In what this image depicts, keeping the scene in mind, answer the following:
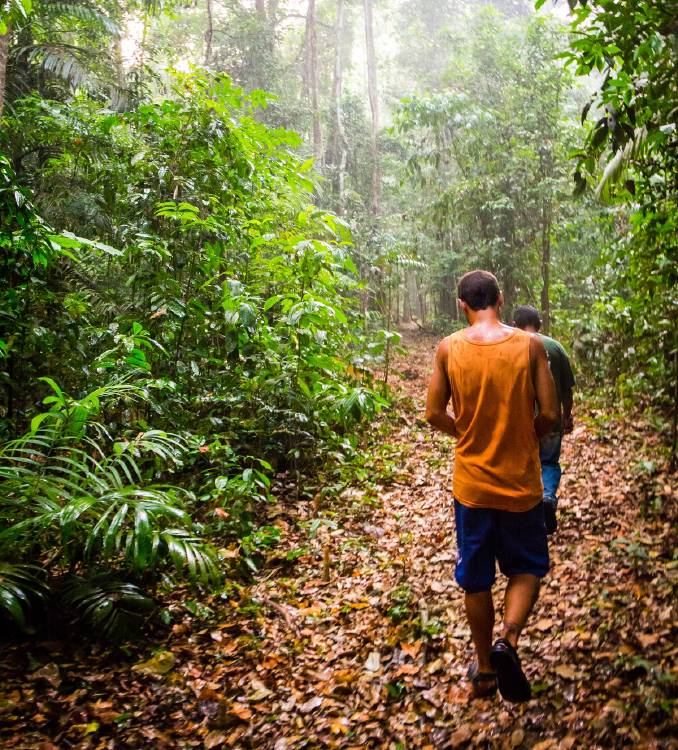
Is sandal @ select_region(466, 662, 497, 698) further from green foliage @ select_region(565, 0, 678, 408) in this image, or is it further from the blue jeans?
green foliage @ select_region(565, 0, 678, 408)

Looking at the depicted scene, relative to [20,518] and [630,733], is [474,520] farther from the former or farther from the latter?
[20,518]

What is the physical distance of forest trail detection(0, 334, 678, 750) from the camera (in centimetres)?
279

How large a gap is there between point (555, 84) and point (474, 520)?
13.6 m

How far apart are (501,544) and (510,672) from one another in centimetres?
57

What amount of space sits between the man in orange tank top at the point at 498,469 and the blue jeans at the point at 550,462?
1.66m

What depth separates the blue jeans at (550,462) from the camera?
14.0 ft

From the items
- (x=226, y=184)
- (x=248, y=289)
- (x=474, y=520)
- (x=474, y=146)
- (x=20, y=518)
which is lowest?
(x=20, y=518)

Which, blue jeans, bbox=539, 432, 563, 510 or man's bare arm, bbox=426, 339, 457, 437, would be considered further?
blue jeans, bbox=539, 432, 563, 510

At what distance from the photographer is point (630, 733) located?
2.49 m

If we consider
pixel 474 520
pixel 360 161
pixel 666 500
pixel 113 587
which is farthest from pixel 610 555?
pixel 360 161

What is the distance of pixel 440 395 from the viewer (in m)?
2.87

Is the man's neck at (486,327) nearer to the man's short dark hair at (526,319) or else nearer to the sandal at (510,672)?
the sandal at (510,672)

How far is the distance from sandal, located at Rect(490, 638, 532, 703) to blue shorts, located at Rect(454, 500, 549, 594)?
13.3 inches

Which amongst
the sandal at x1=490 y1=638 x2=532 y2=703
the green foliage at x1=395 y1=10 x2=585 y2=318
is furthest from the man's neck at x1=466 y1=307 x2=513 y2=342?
the green foliage at x1=395 y1=10 x2=585 y2=318
